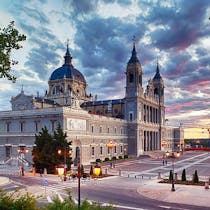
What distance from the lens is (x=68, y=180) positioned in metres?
43.8

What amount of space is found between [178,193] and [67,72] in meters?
70.4

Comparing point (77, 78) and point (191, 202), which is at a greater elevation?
point (77, 78)

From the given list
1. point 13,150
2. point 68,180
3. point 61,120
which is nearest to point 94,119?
point 61,120

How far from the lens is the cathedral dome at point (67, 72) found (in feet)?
322

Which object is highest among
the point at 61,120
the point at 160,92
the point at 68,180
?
the point at 160,92

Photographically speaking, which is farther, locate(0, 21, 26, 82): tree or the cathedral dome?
the cathedral dome

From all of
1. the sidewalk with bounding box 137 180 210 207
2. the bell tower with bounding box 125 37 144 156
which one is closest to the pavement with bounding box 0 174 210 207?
the sidewalk with bounding box 137 180 210 207

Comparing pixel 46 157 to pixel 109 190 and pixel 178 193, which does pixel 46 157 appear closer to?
pixel 109 190

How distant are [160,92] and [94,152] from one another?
51928 mm

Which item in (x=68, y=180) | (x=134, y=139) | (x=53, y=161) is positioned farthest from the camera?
(x=134, y=139)

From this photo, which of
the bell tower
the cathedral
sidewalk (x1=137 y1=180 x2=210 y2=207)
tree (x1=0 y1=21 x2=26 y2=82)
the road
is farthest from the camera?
the bell tower

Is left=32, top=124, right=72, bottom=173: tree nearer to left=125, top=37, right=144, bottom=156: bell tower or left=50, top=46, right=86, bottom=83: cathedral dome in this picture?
left=125, top=37, right=144, bottom=156: bell tower

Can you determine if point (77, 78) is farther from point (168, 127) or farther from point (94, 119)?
point (168, 127)

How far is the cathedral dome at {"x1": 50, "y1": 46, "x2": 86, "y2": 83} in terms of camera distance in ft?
322
